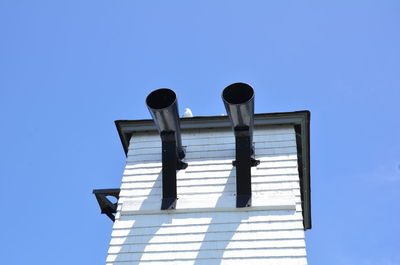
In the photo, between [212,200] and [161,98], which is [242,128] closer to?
[212,200]

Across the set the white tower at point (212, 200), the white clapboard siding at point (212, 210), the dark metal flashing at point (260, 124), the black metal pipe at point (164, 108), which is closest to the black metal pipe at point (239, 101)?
the white tower at point (212, 200)

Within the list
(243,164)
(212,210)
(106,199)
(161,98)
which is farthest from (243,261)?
(106,199)

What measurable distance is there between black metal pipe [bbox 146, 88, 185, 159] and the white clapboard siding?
35.5 inches

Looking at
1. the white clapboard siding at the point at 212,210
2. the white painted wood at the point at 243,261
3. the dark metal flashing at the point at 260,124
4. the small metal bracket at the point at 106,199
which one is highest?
the dark metal flashing at the point at 260,124

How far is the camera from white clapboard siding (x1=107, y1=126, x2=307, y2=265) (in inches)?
335

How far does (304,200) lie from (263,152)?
2.25 meters

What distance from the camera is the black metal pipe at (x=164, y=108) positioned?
8.94 meters

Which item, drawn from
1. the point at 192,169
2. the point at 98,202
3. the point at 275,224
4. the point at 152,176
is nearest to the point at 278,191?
the point at 275,224

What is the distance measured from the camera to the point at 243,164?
30.0ft

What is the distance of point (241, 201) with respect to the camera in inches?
356

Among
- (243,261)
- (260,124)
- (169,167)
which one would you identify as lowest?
(243,261)

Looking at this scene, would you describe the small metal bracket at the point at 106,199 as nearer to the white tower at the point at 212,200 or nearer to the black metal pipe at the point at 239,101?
the white tower at the point at 212,200

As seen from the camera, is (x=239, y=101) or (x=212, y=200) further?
(x=212, y=200)

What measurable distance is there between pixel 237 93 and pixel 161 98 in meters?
1.26
